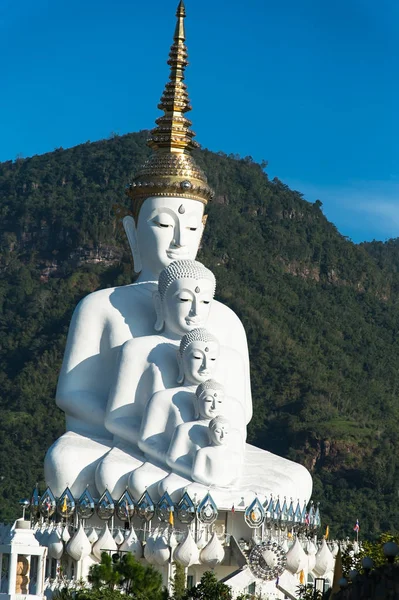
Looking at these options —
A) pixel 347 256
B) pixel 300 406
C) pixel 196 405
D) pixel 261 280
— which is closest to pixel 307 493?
pixel 196 405

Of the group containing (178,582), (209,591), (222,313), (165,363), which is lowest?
(209,591)

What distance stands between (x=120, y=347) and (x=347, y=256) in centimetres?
3792

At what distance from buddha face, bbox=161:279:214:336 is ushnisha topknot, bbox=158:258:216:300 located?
86mm

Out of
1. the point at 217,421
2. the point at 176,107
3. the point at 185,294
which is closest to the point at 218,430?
the point at 217,421

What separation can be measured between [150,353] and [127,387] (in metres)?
0.71

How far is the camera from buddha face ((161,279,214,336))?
28.8 meters

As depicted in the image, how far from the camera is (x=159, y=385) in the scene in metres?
28.6

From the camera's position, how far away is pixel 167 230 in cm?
3066

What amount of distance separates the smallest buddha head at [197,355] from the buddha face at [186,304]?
2.23 ft

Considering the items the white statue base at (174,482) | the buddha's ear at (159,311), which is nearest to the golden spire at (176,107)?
the buddha's ear at (159,311)

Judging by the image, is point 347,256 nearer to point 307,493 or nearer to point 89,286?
point 89,286

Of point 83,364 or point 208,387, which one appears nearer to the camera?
point 208,387

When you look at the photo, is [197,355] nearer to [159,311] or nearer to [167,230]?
[159,311]

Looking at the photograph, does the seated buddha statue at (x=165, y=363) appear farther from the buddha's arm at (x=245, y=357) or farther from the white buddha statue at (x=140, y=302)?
the white buddha statue at (x=140, y=302)
